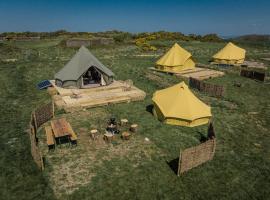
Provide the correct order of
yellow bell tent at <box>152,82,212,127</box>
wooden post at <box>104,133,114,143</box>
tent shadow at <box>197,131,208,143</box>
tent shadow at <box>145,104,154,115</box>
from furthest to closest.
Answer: tent shadow at <box>145,104,154,115</box> → yellow bell tent at <box>152,82,212,127</box> → tent shadow at <box>197,131,208,143</box> → wooden post at <box>104,133,114,143</box>

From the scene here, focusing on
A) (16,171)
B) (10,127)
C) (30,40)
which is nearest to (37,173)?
(16,171)

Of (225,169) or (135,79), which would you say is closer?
(225,169)

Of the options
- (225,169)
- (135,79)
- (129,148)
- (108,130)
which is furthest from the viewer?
(135,79)

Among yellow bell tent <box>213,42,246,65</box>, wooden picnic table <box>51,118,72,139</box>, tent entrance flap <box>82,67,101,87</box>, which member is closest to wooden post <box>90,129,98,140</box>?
wooden picnic table <box>51,118,72,139</box>

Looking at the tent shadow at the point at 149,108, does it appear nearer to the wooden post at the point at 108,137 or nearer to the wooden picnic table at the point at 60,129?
the wooden post at the point at 108,137

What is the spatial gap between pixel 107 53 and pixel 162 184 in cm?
3914

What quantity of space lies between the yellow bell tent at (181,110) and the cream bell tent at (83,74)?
8082 mm

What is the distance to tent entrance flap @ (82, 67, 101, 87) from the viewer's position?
86.5ft

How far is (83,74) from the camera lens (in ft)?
83.1

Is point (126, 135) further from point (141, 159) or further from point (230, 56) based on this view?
point (230, 56)

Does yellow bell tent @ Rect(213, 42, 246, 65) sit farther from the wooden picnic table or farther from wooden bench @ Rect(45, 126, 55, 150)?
wooden bench @ Rect(45, 126, 55, 150)

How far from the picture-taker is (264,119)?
2106 cm

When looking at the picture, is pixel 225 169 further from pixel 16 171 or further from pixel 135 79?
pixel 135 79

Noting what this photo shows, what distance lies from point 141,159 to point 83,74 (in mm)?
13043
